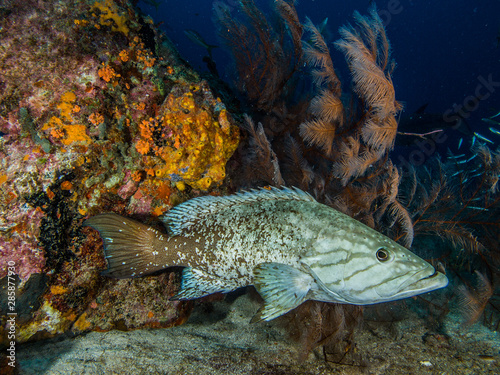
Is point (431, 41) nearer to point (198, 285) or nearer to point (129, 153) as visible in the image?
point (129, 153)

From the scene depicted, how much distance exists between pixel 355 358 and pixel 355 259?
4.99 ft

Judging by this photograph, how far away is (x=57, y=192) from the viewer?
2.38 meters

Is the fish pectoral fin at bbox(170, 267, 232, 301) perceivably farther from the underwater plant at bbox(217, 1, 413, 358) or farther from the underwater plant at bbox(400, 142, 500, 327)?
the underwater plant at bbox(400, 142, 500, 327)

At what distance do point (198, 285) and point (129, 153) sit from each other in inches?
65.0

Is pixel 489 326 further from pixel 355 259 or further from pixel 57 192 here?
pixel 57 192

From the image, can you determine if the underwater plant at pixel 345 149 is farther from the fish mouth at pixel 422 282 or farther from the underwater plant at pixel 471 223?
the fish mouth at pixel 422 282

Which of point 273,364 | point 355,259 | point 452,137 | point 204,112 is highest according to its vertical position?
point 204,112

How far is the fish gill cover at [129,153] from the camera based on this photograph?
7.58ft

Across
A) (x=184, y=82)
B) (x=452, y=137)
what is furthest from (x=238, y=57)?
(x=452, y=137)

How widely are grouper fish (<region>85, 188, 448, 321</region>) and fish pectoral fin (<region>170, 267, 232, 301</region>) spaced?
0.01 m

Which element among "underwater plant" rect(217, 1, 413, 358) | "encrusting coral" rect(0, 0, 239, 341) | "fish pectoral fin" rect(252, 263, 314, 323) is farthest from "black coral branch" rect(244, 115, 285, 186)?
"fish pectoral fin" rect(252, 263, 314, 323)

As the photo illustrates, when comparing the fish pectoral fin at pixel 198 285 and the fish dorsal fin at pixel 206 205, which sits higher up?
the fish dorsal fin at pixel 206 205

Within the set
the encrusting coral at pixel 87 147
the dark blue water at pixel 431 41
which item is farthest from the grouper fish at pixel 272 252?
the dark blue water at pixel 431 41

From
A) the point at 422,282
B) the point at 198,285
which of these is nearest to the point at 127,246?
the point at 198,285
